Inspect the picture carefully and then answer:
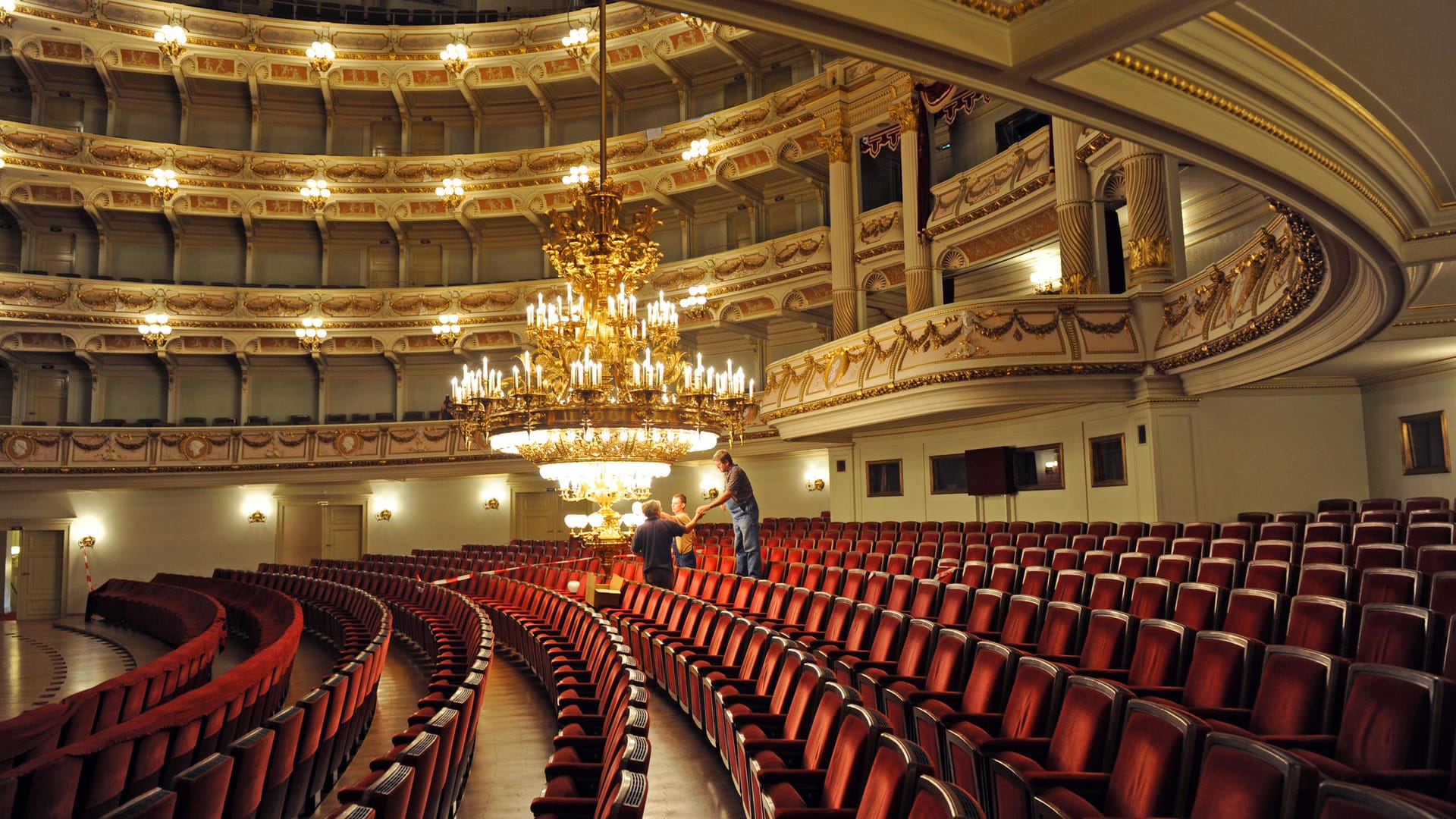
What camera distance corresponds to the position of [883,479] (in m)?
14.0

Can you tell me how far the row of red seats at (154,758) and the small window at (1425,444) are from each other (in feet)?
32.1

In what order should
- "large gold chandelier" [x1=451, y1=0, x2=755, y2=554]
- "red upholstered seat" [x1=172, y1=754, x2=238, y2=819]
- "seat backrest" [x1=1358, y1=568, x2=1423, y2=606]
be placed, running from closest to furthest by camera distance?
1. "red upholstered seat" [x1=172, y1=754, x2=238, y2=819]
2. "seat backrest" [x1=1358, y1=568, x2=1423, y2=606]
3. "large gold chandelier" [x1=451, y1=0, x2=755, y2=554]

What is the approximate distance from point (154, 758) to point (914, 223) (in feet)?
41.0

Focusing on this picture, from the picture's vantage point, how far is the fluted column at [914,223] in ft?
45.7

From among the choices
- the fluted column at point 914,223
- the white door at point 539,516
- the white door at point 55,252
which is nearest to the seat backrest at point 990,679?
the fluted column at point 914,223

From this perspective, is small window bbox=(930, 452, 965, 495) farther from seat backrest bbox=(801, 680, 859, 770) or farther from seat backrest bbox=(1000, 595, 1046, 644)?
seat backrest bbox=(801, 680, 859, 770)

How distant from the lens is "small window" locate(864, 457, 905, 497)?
1366cm

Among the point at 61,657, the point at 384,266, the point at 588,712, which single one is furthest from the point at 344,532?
the point at 588,712

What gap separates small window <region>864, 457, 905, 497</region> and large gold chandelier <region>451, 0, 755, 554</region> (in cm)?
516

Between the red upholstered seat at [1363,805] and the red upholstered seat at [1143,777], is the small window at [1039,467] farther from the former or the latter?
the red upholstered seat at [1363,805]

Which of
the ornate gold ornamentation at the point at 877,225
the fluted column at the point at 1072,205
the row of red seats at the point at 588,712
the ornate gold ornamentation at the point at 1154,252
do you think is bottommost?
the row of red seats at the point at 588,712

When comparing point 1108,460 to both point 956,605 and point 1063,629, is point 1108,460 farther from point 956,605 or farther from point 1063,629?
point 1063,629

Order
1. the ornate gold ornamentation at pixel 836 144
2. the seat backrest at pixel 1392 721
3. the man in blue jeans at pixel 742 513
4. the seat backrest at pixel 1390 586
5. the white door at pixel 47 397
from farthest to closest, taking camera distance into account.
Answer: the white door at pixel 47 397, the ornate gold ornamentation at pixel 836 144, the man in blue jeans at pixel 742 513, the seat backrest at pixel 1390 586, the seat backrest at pixel 1392 721

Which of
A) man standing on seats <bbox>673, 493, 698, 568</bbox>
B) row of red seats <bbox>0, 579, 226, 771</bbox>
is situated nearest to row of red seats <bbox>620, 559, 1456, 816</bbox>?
row of red seats <bbox>0, 579, 226, 771</bbox>
